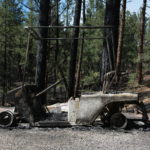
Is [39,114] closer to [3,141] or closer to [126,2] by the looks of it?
[3,141]

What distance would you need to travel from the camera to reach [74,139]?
4395 mm

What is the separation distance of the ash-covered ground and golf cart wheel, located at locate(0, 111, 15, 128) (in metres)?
0.31

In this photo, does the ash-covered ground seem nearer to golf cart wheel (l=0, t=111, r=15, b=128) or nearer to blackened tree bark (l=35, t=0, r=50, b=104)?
golf cart wheel (l=0, t=111, r=15, b=128)

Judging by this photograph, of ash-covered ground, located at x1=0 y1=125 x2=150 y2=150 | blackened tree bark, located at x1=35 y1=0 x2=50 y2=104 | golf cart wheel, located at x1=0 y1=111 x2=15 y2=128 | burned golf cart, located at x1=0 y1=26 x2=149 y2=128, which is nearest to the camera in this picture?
ash-covered ground, located at x1=0 y1=125 x2=150 y2=150

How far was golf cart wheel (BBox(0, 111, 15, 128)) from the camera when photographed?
217 inches

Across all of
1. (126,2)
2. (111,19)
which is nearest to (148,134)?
(111,19)

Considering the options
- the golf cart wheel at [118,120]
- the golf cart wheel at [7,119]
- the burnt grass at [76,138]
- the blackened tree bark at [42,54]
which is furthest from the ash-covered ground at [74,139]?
the blackened tree bark at [42,54]

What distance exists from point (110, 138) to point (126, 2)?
44.4 feet

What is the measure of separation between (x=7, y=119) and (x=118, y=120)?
2.45m

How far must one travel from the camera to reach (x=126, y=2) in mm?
16344

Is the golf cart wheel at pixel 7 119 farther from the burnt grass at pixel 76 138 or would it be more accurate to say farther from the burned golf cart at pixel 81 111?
the burnt grass at pixel 76 138

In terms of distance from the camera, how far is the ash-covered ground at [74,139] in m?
3.95

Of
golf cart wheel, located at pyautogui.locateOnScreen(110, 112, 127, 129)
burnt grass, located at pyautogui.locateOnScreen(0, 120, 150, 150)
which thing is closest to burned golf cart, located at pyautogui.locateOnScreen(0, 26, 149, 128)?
golf cart wheel, located at pyautogui.locateOnScreen(110, 112, 127, 129)

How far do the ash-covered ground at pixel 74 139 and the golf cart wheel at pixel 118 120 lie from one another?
0.20 meters
